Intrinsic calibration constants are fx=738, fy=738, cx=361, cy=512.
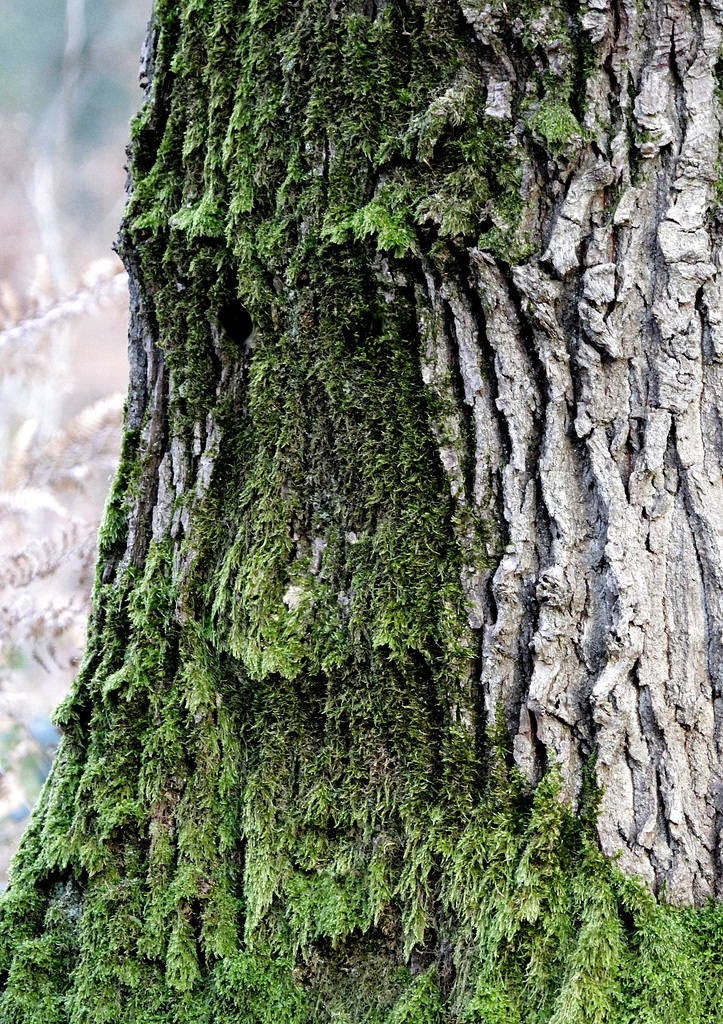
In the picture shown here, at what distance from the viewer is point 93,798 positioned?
1.32 meters

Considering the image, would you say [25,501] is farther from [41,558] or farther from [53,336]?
[53,336]

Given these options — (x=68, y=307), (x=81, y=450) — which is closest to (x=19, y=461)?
(x=81, y=450)

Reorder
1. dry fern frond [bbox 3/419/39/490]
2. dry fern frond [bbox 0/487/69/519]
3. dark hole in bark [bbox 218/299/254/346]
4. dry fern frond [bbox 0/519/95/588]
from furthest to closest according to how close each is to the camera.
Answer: dry fern frond [bbox 3/419/39/490]
dry fern frond [bbox 0/487/69/519]
dry fern frond [bbox 0/519/95/588]
dark hole in bark [bbox 218/299/254/346]

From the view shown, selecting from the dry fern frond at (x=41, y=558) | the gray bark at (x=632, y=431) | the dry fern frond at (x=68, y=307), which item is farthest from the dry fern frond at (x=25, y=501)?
the gray bark at (x=632, y=431)

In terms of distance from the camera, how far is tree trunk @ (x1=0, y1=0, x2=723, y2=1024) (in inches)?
40.6

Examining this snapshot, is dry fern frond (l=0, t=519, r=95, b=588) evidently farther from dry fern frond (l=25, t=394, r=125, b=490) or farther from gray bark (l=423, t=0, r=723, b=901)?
gray bark (l=423, t=0, r=723, b=901)

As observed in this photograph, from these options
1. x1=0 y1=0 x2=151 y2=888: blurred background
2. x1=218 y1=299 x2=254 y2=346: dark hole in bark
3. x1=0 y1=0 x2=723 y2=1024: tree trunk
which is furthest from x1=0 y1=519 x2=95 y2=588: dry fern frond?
x1=218 y1=299 x2=254 y2=346: dark hole in bark

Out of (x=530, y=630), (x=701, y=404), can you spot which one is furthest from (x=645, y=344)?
(x=530, y=630)

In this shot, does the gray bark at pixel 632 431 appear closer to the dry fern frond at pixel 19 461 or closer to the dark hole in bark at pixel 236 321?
the dark hole in bark at pixel 236 321

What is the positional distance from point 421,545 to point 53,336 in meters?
3.03

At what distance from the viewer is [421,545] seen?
1.12 metres

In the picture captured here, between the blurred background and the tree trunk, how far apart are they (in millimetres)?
728

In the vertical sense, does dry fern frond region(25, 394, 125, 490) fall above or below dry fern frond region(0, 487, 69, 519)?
above

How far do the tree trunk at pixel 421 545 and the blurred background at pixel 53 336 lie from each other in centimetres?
73
